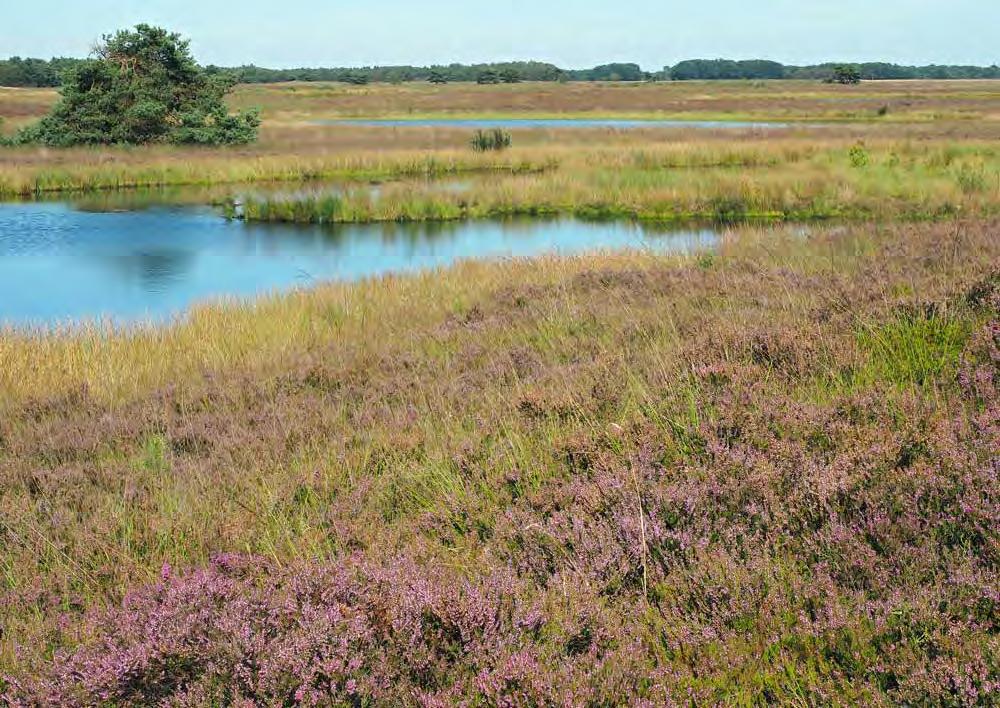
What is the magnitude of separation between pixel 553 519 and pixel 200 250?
2283 cm

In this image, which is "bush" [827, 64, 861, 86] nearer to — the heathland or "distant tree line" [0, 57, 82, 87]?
"distant tree line" [0, 57, 82, 87]

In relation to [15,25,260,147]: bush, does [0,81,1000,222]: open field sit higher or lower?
lower

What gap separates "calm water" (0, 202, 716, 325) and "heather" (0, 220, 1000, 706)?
8699 mm

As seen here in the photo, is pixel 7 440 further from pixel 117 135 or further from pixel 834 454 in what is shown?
pixel 117 135

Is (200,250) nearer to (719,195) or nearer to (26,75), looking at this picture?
(719,195)

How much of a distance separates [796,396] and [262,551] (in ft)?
10.5

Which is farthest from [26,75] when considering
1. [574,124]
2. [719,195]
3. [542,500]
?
[542,500]

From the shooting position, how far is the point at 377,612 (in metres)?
3.41

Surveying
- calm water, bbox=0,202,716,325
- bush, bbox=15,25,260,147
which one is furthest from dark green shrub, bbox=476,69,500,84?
calm water, bbox=0,202,716,325

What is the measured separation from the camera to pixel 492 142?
4638cm

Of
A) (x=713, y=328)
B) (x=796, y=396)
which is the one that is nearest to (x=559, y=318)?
(x=713, y=328)

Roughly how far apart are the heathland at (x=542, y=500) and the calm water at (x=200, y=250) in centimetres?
717

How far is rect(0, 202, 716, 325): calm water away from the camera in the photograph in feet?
62.2

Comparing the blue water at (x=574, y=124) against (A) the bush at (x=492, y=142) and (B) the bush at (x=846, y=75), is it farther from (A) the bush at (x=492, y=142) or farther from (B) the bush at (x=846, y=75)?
(B) the bush at (x=846, y=75)
